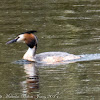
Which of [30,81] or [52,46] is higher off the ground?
[30,81]

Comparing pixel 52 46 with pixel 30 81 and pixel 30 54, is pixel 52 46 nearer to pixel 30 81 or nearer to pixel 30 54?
pixel 30 54

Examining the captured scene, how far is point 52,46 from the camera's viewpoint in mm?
18125

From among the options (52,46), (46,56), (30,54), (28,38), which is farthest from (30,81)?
(52,46)

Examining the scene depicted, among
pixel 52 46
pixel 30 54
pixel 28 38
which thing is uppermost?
pixel 28 38

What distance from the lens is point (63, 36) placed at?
19375 millimetres

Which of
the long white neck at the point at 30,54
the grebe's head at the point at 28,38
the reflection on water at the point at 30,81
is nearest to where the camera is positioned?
the reflection on water at the point at 30,81

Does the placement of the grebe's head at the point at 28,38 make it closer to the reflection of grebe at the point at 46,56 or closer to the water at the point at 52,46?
→ the reflection of grebe at the point at 46,56

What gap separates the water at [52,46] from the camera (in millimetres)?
12594

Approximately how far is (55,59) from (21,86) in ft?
12.0

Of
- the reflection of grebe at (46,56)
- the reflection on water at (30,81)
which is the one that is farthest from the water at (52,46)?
the reflection of grebe at (46,56)

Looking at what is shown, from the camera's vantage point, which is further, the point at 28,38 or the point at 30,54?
the point at 28,38

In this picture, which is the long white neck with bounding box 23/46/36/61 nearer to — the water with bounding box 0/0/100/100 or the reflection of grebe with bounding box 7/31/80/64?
the reflection of grebe with bounding box 7/31/80/64

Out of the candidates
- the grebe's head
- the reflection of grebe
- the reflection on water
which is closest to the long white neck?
the reflection of grebe

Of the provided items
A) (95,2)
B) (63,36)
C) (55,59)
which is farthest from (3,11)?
(55,59)
